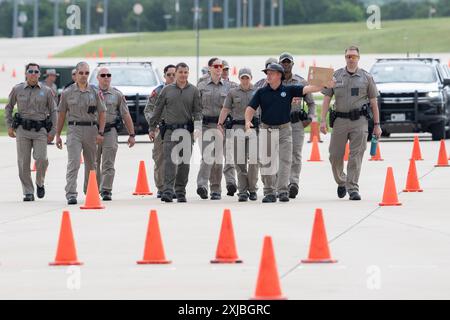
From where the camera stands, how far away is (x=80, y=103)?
20.6 metres

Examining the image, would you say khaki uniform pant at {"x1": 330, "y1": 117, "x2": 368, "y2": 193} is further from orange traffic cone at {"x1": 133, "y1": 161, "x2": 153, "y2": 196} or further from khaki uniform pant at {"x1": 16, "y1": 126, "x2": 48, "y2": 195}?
khaki uniform pant at {"x1": 16, "y1": 126, "x2": 48, "y2": 195}

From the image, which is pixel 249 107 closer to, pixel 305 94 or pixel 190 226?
pixel 305 94

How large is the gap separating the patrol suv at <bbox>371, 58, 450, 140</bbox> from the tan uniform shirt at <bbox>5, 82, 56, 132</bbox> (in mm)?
15183

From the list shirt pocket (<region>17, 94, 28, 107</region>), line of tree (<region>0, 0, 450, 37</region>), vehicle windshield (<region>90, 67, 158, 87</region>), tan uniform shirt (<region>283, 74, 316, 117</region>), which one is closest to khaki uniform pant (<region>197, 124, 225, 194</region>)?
tan uniform shirt (<region>283, 74, 316, 117</region>)

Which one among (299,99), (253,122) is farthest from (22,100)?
(299,99)

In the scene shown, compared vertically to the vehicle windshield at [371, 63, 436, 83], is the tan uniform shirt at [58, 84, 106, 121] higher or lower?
lower

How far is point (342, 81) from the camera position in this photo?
2053 cm

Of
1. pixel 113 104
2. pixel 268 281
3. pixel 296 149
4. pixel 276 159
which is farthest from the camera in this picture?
pixel 113 104

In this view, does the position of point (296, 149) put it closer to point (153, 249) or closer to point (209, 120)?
point (209, 120)

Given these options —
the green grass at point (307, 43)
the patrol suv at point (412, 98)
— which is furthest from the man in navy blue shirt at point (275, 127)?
the green grass at point (307, 43)

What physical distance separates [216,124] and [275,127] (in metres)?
1.07

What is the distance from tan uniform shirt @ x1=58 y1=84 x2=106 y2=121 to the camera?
20.6 metres

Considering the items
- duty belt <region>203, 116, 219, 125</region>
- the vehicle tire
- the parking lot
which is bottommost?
the parking lot

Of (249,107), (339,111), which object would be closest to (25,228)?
(249,107)
